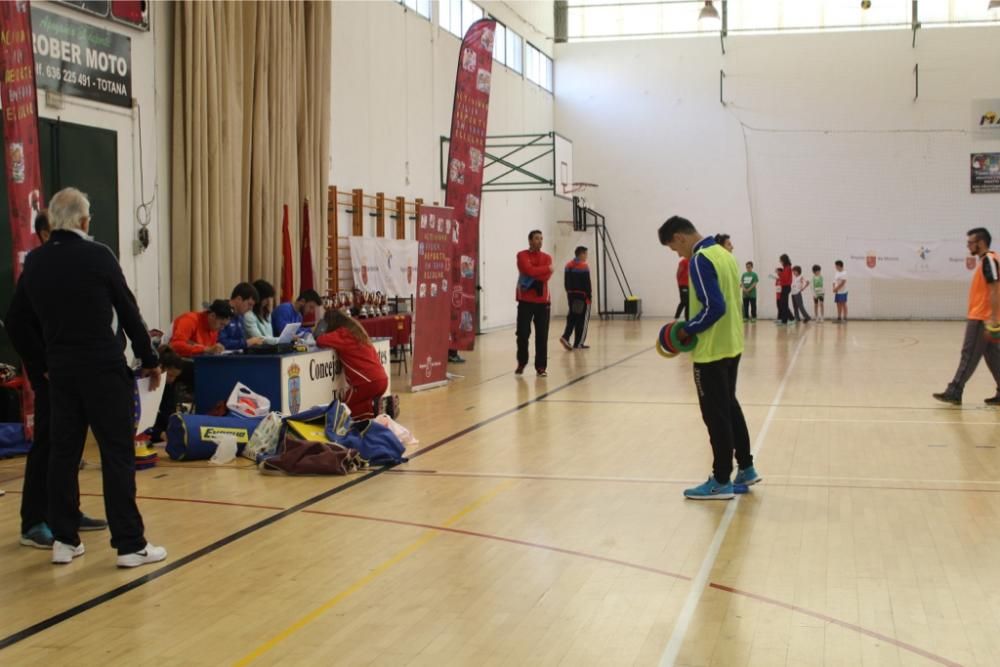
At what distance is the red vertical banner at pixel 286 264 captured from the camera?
12969 mm

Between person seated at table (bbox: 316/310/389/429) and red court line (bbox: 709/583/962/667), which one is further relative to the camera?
person seated at table (bbox: 316/310/389/429)

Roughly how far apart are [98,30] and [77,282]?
22.4ft

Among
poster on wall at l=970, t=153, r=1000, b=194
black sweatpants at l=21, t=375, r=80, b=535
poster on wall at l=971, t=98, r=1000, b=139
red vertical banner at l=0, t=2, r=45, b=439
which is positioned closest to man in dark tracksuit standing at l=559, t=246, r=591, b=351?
red vertical banner at l=0, t=2, r=45, b=439

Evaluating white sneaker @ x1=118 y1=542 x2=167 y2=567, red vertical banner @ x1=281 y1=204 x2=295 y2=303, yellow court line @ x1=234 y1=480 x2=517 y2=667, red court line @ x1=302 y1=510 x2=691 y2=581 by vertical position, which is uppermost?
red vertical banner @ x1=281 y1=204 x2=295 y2=303

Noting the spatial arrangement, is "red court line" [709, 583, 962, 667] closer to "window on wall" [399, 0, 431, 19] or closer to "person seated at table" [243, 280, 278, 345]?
"person seated at table" [243, 280, 278, 345]

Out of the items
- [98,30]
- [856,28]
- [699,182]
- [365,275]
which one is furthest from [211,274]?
[856,28]

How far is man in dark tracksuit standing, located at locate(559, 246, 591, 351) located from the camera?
54.6ft

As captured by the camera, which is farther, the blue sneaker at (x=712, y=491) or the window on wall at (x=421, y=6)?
the window on wall at (x=421, y=6)

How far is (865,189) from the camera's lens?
2648 cm

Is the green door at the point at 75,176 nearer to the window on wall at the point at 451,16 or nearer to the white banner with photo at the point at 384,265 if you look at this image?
the white banner with photo at the point at 384,265

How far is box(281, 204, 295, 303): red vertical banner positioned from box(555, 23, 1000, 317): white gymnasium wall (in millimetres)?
15716

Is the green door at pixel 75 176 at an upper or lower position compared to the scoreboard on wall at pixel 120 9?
lower

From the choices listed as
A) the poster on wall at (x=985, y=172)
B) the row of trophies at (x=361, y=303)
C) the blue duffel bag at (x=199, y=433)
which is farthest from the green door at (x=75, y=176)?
the poster on wall at (x=985, y=172)

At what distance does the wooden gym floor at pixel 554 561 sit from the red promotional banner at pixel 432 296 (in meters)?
2.79
